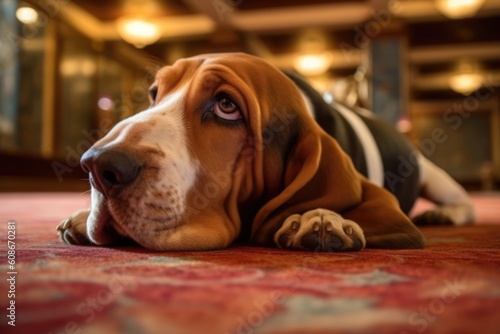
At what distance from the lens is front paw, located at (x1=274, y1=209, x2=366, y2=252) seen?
5.81ft

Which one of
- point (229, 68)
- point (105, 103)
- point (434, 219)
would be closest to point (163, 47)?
point (105, 103)

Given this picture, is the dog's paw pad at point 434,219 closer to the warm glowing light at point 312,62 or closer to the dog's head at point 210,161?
the dog's head at point 210,161

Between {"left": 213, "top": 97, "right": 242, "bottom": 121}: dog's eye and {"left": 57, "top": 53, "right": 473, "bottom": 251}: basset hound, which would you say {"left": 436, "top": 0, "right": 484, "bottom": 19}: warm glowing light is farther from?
{"left": 213, "top": 97, "right": 242, "bottom": 121}: dog's eye

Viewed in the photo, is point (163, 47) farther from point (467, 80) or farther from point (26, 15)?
point (467, 80)

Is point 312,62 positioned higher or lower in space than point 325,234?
higher

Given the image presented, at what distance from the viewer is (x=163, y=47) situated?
1652cm

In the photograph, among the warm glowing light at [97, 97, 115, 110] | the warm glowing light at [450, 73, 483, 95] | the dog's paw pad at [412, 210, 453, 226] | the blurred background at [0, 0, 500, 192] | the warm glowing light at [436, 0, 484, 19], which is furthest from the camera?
the warm glowing light at [450, 73, 483, 95]

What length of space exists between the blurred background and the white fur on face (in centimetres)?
869

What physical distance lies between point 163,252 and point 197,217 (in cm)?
19

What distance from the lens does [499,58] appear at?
17.5m

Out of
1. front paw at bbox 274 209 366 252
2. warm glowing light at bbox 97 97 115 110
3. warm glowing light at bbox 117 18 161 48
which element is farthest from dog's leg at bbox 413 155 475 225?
warm glowing light at bbox 97 97 115 110

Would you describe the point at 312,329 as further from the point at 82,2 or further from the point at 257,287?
the point at 82,2

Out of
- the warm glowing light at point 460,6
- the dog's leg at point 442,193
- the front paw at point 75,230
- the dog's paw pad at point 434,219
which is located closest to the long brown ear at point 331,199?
the front paw at point 75,230

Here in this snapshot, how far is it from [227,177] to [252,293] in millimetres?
943
